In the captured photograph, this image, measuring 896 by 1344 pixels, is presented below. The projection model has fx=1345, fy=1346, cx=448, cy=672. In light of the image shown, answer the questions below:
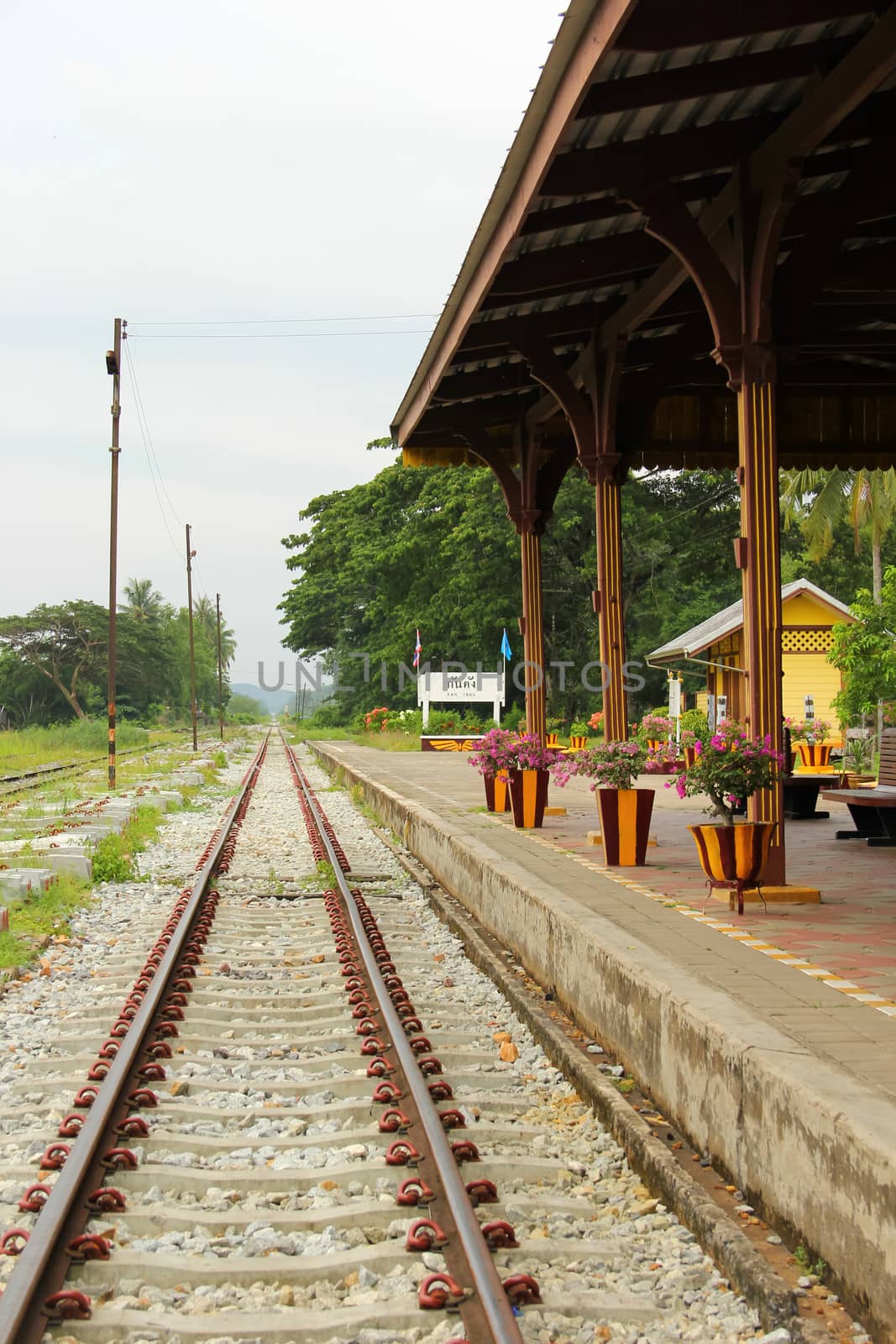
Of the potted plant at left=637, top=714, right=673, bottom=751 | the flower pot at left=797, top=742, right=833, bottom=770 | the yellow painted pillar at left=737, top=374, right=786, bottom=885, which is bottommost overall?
the flower pot at left=797, top=742, right=833, bottom=770

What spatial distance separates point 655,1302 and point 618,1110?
4.48ft

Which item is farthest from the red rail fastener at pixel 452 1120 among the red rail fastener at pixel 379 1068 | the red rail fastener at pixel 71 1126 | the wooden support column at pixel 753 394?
the wooden support column at pixel 753 394

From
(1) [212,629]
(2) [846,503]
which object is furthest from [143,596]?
(2) [846,503]

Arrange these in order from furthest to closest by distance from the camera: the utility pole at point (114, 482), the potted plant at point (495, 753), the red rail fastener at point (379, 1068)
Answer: the utility pole at point (114, 482), the potted plant at point (495, 753), the red rail fastener at point (379, 1068)

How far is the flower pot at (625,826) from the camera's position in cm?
952

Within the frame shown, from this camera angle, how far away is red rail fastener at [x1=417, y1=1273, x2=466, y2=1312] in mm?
3254

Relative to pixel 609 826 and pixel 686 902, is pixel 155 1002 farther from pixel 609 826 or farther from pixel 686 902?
pixel 609 826

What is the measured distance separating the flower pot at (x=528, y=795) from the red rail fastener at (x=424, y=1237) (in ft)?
28.6

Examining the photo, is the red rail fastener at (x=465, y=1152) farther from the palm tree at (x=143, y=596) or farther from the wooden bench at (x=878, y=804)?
the palm tree at (x=143, y=596)

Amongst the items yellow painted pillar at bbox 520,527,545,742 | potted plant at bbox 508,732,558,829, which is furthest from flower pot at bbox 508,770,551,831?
yellow painted pillar at bbox 520,527,545,742

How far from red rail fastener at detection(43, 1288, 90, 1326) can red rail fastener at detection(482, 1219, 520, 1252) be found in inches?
42.0

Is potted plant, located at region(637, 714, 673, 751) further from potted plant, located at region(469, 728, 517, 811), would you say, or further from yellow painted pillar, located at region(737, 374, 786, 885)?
potted plant, located at region(469, 728, 517, 811)

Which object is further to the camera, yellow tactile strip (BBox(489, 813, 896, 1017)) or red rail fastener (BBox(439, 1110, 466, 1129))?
yellow tactile strip (BBox(489, 813, 896, 1017))

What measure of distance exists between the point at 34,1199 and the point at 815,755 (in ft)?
46.1
